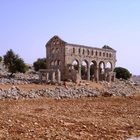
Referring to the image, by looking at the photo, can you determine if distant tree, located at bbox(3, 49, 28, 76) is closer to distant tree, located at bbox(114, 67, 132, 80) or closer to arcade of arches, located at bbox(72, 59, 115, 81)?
arcade of arches, located at bbox(72, 59, 115, 81)

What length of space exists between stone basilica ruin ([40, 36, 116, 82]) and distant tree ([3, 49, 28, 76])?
492cm

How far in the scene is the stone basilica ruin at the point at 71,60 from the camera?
6018 centimetres

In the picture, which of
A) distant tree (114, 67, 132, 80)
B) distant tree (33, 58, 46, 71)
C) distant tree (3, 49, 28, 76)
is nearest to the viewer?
distant tree (3, 49, 28, 76)

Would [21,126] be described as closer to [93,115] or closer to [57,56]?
[93,115]

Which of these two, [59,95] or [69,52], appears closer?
[59,95]

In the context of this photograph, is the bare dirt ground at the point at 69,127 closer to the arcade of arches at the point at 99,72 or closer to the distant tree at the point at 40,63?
the arcade of arches at the point at 99,72

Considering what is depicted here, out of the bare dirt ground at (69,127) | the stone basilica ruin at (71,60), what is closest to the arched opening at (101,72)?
the stone basilica ruin at (71,60)

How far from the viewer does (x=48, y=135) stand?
1342 cm

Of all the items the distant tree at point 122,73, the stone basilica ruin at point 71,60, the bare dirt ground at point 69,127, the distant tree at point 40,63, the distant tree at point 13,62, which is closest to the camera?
the bare dirt ground at point 69,127

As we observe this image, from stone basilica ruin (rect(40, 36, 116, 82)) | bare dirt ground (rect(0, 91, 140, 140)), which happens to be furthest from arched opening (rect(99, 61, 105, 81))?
bare dirt ground (rect(0, 91, 140, 140))

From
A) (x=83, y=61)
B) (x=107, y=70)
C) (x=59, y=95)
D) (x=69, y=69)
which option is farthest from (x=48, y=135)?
(x=107, y=70)

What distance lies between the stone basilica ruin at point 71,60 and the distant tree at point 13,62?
492 cm

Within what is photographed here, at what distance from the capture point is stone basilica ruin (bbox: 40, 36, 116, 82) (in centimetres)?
6018

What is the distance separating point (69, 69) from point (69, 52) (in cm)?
326
